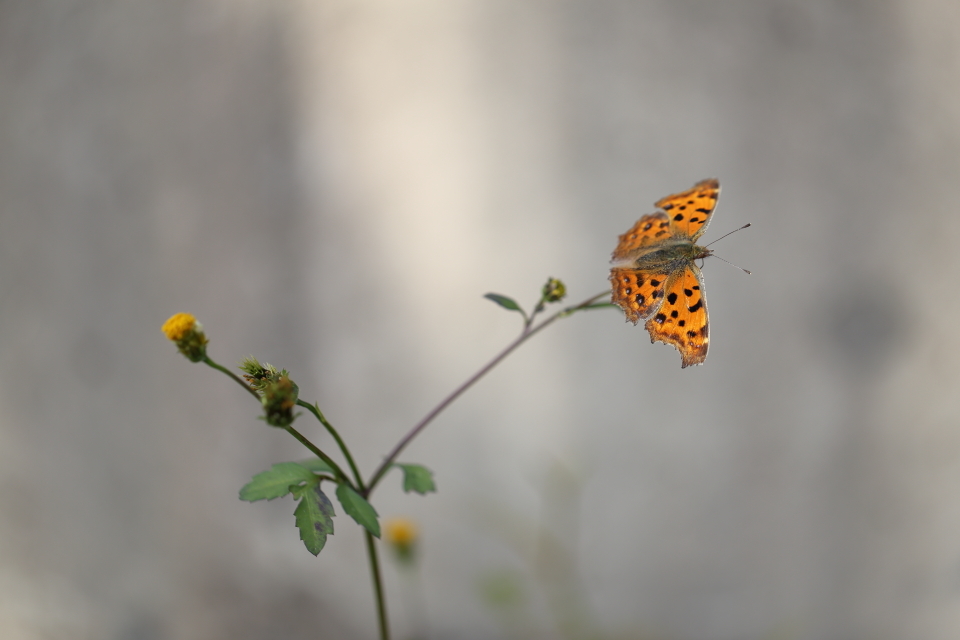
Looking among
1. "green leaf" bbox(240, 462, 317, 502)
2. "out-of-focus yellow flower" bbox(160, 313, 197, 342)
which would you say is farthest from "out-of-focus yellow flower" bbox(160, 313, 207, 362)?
"green leaf" bbox(240, 462, 317, 502)

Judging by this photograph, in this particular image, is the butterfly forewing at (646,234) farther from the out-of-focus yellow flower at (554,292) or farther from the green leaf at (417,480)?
the green leaf at (417,480)

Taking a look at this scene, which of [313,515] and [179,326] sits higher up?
[179,326]

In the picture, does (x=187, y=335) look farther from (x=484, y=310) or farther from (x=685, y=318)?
(x=484, y=310)

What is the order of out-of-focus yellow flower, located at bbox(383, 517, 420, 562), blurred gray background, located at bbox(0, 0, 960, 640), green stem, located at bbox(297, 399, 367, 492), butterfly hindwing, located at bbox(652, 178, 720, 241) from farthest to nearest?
blurred gray background, located at bbox(0, 0, 960, 640)
out-of-focus yellow flower, located at bbox(383, 517, 420, 562)
butterfly hindwing, located at bbox(652, 178, 720, 241)
green stem, located at bbox(297, 399, 367, 492)

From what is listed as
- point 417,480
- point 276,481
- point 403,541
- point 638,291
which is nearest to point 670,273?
point 638,291

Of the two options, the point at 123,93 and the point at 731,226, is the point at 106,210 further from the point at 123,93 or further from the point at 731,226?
the point at 731,226

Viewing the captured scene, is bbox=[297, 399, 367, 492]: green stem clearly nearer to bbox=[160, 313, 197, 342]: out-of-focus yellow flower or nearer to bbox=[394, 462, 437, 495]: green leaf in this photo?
bbox=[394, 462, 437, 495]: green leaf

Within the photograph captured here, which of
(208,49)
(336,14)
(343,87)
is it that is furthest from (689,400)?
(208,49)
